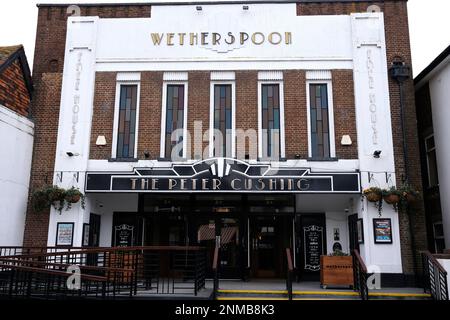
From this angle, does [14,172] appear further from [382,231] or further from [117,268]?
[382,231]

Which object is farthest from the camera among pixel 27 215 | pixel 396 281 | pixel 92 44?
pixel 92 44

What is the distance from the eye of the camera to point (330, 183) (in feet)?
44.8

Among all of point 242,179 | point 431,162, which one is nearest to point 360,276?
point 242,179

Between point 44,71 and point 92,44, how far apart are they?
71.1 inches

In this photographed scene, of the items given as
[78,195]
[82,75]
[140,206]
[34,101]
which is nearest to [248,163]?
[140,206]

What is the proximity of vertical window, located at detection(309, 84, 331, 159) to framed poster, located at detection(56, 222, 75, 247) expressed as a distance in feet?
25.1

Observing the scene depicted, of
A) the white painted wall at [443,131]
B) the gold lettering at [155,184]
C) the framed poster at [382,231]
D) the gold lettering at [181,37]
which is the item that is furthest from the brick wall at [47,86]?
the framed poster at [382,231]

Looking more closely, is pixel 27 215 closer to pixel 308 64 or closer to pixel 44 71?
pixel 44 71

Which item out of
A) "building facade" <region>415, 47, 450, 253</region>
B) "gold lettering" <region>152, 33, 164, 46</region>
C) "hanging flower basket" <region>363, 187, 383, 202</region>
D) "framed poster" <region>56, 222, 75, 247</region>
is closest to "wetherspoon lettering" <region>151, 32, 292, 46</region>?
"gold lettering" <region>152, 33, 164, 46</region>

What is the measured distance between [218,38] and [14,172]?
295 inches

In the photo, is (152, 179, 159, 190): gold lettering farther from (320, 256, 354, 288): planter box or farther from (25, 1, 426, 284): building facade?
(320, 256, 354, 288): planter box

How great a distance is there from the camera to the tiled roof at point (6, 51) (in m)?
14.1

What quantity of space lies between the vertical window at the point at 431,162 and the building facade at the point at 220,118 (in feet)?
5.48

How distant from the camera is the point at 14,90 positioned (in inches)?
561
